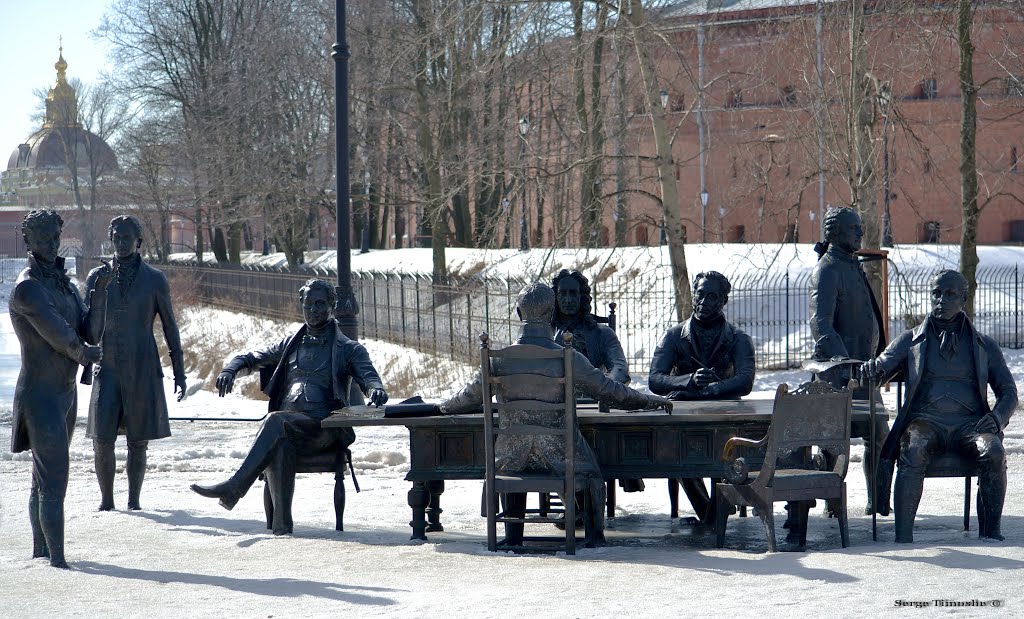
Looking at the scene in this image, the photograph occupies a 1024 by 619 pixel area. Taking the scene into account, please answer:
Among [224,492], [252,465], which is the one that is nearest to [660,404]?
[252,465]

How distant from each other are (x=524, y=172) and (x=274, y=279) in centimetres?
1522

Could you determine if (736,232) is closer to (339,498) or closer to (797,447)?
(339,498)

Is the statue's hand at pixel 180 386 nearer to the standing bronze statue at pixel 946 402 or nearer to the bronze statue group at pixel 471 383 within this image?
the bronze statue group at pixel 471 383

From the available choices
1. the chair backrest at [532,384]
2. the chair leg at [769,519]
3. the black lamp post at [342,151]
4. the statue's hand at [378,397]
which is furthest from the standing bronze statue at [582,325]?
the black lamp post at [342,151]

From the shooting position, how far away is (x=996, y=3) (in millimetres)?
18938


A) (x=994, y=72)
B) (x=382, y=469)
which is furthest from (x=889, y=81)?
(x=994, y=72)

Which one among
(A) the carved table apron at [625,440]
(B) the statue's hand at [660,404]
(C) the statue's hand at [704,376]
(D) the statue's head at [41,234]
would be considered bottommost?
(A) the carved table apron at [625,440]

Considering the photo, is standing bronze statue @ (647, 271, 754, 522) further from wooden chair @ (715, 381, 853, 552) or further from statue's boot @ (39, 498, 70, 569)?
statue's boot @ (39, 498, 70, 569)

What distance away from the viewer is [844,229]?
9.27 m

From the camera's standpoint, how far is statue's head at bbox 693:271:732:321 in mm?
8875

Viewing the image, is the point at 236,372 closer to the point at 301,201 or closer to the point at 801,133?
the point at 801,133

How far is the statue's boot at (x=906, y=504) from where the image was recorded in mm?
7902

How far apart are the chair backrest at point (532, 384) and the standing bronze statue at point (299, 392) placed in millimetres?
1135

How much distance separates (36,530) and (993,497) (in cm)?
574
